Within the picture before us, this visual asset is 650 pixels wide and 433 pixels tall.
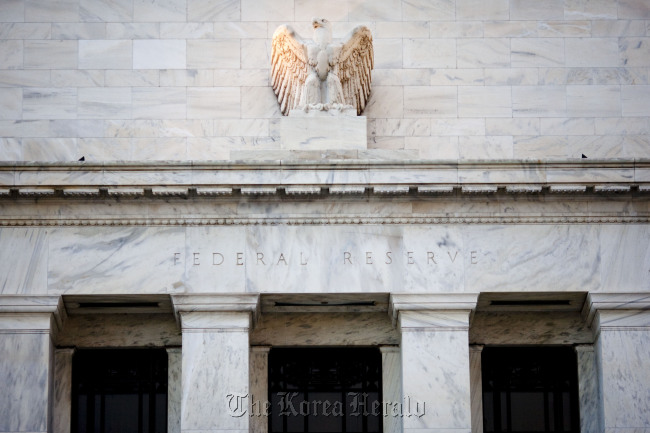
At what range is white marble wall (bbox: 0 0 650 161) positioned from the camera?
41.4 meters

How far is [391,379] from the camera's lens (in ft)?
129

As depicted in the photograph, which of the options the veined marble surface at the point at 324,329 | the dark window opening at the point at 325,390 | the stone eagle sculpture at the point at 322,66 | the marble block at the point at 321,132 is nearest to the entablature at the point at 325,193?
the marble block at the point at 321,132

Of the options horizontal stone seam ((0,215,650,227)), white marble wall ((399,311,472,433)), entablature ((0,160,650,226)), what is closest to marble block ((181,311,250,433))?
horizontal stone seam ((0,215,650,227))

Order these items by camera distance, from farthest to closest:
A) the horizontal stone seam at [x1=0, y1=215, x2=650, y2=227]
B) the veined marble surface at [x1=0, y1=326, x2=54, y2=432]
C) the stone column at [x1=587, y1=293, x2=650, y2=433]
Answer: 1. the horizontal stone seam at [x1=0, y1=215, x2=650, y2=227]
2. the stone column at [x1=587, y1=293, x2=650, y2=433]
3. the veined marble surface at [x1=0, y1=326, x2=54, y2=432]

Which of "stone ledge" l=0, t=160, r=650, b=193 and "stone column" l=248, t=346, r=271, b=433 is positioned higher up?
"stone ledge" l=0, t=160, r=650, b=193

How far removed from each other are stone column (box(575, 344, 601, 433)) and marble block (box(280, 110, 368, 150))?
6.30 m

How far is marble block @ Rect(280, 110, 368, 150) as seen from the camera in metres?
39.9

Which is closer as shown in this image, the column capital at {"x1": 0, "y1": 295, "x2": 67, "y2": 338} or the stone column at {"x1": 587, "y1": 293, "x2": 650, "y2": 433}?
the stone column at {"x1": 587, "y1": 293, "x2": 650, "y2": 433}

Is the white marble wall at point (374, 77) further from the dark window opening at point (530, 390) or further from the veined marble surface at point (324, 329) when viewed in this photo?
the dark window opening at point (530, 390)

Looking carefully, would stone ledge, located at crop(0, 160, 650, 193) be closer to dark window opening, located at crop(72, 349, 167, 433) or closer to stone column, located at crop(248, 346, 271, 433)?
stone column, located at crop(248, 346, 271, 433)

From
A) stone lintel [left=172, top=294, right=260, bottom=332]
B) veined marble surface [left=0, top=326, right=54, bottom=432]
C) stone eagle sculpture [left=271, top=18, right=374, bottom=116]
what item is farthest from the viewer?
stone eagle sculpture [left=271, top=18, right=374, bottom=116]

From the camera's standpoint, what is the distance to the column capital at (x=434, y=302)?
38281 millimetres

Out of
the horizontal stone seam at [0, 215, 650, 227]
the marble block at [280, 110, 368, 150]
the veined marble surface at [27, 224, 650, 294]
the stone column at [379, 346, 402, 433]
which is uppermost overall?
the marble block at [280, 110, 368, 150]

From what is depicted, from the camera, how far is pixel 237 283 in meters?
38.4
